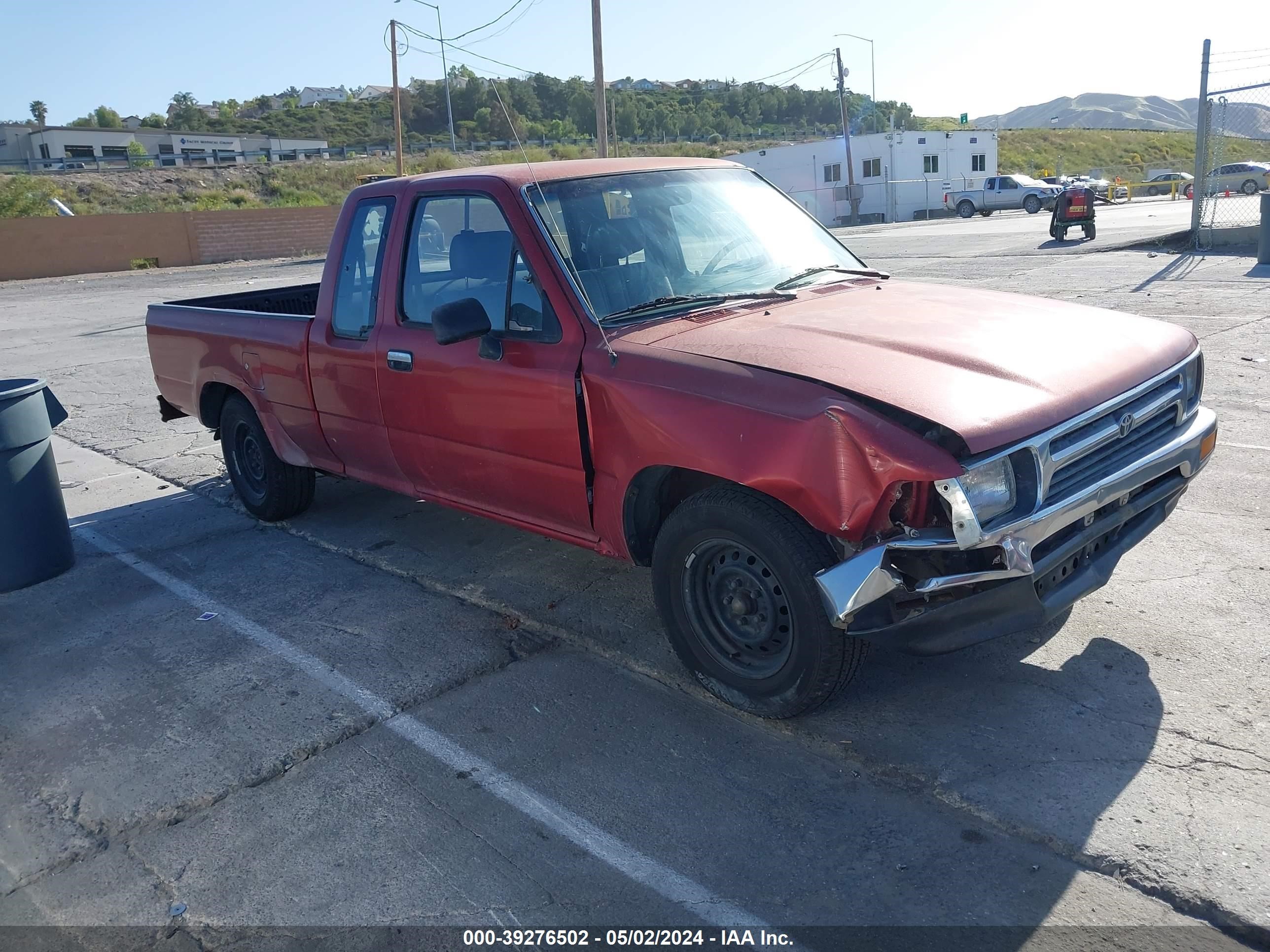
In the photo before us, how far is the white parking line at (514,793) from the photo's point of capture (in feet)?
9.32

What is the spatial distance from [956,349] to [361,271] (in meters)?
3.06

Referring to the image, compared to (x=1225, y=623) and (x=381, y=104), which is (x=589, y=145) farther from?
(x=381, y=104)

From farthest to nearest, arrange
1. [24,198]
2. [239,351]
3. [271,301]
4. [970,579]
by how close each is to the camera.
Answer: [24,198], [271,301], [239,351], [970,579]

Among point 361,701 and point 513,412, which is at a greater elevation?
point 513,412

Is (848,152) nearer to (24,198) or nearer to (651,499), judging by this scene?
(24,198)

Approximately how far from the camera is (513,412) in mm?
4309

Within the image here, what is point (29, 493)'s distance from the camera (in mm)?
5578

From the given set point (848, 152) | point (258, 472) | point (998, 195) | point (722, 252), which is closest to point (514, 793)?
point (722, 252)

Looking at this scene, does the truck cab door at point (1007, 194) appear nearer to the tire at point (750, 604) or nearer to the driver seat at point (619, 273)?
the driver seat at point (619, 273)

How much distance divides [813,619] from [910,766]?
23.0 inches

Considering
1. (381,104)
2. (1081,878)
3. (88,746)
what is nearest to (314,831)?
(88,746)

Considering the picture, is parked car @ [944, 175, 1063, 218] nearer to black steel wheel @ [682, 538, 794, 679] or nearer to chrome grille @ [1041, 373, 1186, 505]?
chrome grille @ [1041, 373, 1186, 505]

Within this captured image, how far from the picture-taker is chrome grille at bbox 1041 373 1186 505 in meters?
3.25

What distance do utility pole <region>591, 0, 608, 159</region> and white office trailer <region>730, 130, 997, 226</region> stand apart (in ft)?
90.9
